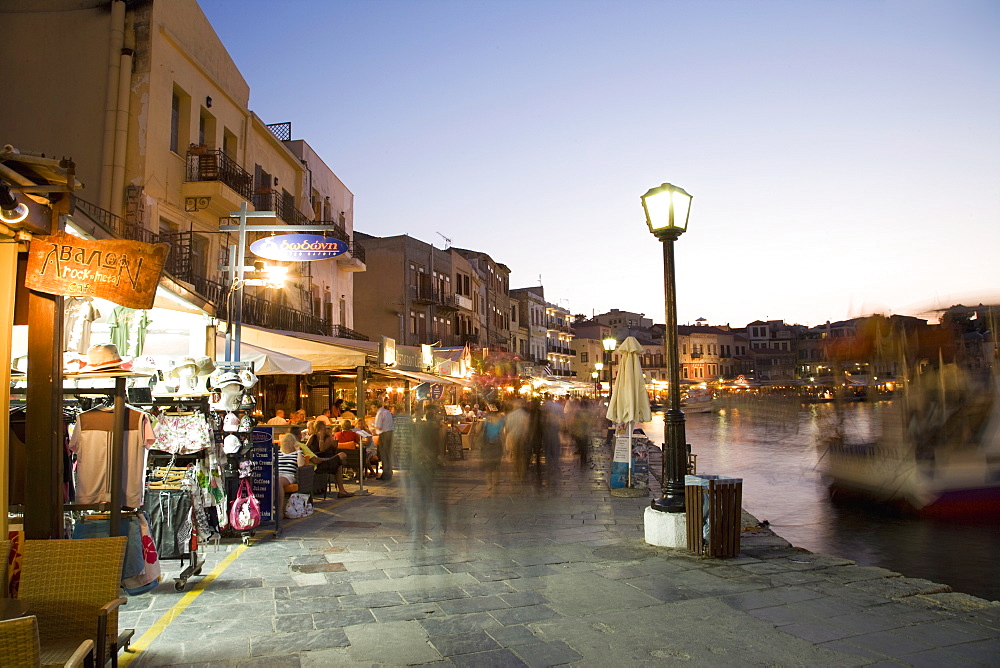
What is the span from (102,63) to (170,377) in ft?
39.9

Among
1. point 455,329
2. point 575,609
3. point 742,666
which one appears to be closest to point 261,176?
point 575,609

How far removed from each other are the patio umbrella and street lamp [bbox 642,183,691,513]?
3.92 m

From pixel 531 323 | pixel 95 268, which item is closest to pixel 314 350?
pixel 95 268

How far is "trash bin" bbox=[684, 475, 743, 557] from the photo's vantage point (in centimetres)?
714

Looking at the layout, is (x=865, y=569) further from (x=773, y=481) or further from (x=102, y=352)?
(x=773, y=481)

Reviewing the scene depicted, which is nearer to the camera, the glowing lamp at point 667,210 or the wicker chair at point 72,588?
the wicker chair at point 72,588

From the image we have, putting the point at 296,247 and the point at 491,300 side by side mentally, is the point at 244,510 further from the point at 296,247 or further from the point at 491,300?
the point at 491,300

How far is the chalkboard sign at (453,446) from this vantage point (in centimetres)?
1864

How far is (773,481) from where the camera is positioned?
16.9 m

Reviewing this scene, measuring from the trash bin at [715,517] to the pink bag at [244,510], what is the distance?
487 centimetres

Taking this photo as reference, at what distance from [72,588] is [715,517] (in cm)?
570

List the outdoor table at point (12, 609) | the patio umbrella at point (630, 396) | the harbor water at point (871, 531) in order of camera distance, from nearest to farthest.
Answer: the outdoor table at point (12, 609)
the harbor water at point (871, 531)
the patio umbrella at point (630, 396)

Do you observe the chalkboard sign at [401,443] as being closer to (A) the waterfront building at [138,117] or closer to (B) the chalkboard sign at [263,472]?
(A) the waterfront building at [138,117]

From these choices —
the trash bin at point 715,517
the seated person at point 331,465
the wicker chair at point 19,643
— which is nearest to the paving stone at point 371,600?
the wicker chair at point 19,643
